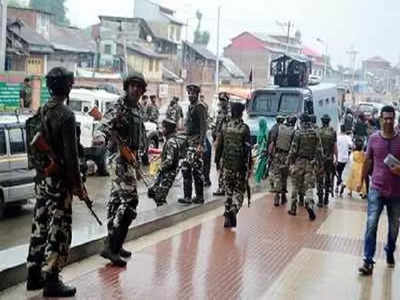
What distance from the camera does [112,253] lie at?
6742 millimetres

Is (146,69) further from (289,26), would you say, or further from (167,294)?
(167,294)

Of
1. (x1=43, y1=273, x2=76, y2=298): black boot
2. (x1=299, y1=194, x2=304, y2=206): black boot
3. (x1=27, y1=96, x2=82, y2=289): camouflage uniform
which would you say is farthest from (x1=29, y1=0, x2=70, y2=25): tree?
(x1=43, y1=273, x2=76, y2=298): black boot

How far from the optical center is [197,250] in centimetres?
794

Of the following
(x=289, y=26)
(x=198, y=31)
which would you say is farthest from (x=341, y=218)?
(x=198, y=31)

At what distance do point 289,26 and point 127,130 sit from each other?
6291cm

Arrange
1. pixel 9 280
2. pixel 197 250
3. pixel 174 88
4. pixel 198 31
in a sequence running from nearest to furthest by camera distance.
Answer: pixel 9 280 → pixel 197 250 → pixel 174 88 → pixel 198 31

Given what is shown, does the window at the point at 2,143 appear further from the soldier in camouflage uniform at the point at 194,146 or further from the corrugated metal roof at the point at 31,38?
the corrugated metal roof at the point at 31,38

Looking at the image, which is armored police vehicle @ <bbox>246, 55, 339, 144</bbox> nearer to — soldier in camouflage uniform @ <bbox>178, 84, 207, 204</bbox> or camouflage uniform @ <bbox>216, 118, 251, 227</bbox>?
soldier in camouflage uniform @ <bbox>178, 84, 207, 204</bbox>

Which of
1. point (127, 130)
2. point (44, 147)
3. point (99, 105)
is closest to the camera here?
point (44, 147)

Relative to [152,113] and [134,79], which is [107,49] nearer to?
[152,113]

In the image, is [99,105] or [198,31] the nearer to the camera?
[99,105]

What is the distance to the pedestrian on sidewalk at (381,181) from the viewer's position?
23.7ft

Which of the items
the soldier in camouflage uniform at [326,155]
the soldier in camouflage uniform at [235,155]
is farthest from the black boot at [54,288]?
the soldier in camouflage uniform at [326,155]

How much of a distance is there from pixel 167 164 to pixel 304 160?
2391 mm
